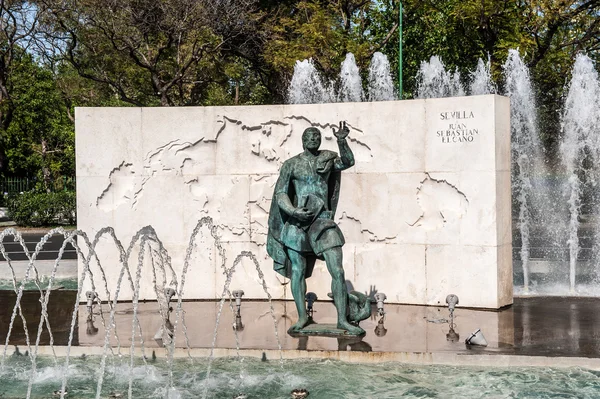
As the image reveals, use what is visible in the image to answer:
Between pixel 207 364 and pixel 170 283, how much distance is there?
140 inches

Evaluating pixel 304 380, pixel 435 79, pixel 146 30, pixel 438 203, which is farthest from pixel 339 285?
pixel 146 30

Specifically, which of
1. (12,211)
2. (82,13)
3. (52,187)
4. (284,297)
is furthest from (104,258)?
(52,187)

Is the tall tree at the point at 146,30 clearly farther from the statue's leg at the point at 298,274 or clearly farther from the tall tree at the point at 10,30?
the statue's leg at the point at 298,274

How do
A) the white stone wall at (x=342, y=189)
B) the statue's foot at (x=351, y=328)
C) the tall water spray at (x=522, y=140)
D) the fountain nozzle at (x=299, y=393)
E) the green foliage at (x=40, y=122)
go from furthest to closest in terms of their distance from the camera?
the green foliage at (x=40, y=122) → the tall water spray at (x=522, y=140) → the white stone wall at (x=342, y=189) → the statue's foot at (x=351, y=328) → the fountain nozzle at (x=299, y=393)

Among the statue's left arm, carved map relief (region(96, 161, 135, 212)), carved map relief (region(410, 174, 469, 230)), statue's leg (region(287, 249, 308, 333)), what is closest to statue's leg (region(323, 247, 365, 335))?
statue's leg (region(287, 249, 308, 333))

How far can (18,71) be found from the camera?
37.9 metres

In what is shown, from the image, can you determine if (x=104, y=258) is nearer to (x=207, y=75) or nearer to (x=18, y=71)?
(x=207, y=75)

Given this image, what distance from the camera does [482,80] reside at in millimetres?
24625

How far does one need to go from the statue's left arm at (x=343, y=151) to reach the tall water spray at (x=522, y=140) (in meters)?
5.44

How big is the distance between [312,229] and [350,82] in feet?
58.4

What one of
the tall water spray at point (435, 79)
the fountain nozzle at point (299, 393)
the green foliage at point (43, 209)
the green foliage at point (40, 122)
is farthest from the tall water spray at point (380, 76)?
the fountain nozzle at point (299, 393)

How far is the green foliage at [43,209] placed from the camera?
28.9 metres

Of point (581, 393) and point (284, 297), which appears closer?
point (581, 393)

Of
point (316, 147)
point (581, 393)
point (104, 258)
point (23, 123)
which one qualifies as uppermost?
point (23, 123)
